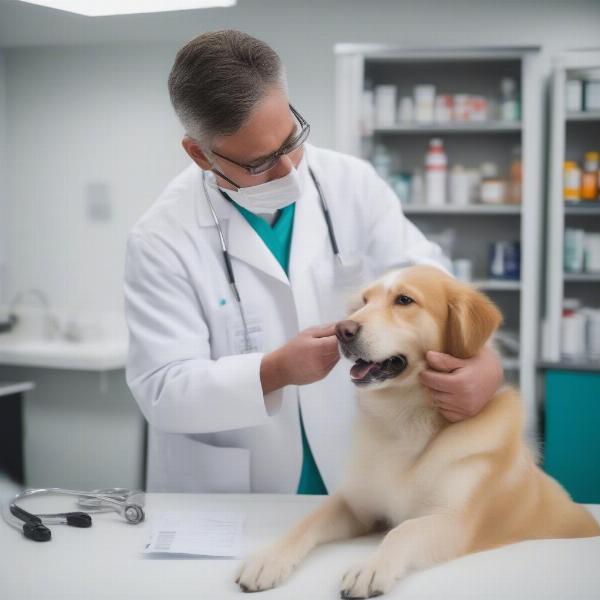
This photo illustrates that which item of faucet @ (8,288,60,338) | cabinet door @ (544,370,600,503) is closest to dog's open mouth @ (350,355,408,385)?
cabinet door @ (544,370,600,503)

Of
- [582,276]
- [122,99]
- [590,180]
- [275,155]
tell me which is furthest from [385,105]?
[275,155]

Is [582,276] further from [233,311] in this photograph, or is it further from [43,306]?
[43,306]

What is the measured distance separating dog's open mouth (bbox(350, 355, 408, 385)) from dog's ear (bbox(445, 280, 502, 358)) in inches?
3.7

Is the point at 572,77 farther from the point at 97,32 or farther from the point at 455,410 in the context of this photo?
the point at 455,410

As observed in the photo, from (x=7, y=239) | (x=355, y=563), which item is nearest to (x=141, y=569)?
(x=355, y=563)

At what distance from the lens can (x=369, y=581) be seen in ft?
3.18

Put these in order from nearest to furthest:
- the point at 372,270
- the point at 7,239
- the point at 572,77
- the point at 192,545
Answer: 1. the point at 192,545
2. the point at 372,270
3. the point at 572,77
4. the point at 7,239

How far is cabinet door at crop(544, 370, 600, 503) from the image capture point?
3133 mm

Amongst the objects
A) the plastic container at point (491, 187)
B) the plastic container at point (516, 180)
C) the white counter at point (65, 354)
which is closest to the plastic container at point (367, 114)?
the plastic container at point (491, 187)

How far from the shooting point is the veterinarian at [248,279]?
122 cm

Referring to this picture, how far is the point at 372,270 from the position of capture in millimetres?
1647

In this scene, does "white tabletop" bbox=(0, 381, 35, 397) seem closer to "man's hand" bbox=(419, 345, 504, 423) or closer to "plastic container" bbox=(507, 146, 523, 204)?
"man's hand" bbox=(419, 345, 504, 423)

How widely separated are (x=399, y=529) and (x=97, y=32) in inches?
138

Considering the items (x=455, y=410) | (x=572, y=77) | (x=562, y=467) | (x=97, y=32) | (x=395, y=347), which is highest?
(x=97, y=32)
